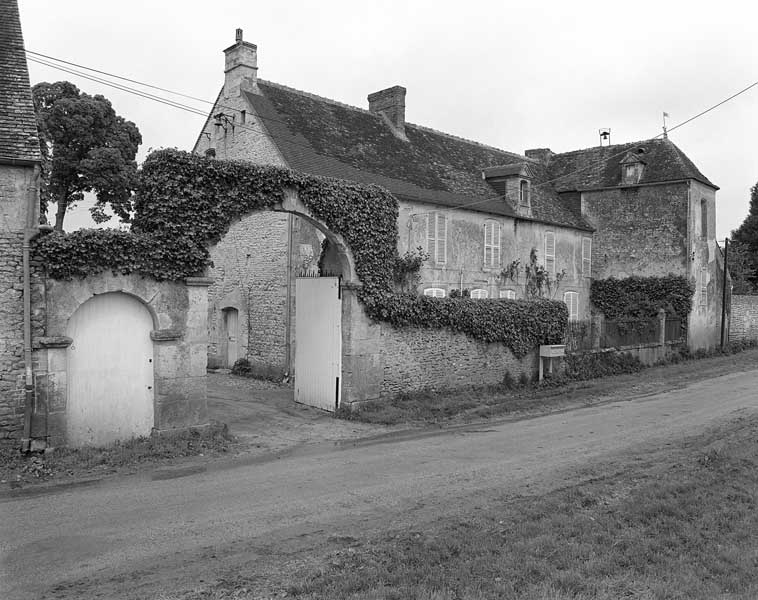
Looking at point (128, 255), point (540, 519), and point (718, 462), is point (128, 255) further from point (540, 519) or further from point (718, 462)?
point (718, 462)

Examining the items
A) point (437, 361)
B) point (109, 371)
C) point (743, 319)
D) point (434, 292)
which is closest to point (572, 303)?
point (434, 292)

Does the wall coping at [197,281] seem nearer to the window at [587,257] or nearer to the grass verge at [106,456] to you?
the grass verge at [106,456]

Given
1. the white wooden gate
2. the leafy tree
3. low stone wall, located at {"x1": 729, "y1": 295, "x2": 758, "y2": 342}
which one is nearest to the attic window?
low stone wall, located at {"x1": 729, "y1": 295, "x2": 758, "y2": 342}

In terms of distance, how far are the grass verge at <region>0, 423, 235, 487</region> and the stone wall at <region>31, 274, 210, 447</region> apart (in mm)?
273

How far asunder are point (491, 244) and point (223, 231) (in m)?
13.0

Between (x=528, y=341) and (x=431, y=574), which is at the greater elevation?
(x=528, y=341)

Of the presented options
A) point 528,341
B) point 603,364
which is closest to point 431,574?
point 528,341

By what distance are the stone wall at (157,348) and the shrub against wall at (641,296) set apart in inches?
761

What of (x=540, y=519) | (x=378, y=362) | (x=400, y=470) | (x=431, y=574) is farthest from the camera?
(x=378, y=362)

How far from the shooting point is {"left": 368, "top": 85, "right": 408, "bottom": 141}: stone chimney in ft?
76.2

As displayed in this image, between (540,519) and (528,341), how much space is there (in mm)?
11476

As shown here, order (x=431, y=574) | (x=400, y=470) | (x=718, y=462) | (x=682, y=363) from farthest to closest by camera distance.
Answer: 1. (x=682, y=363)
2. (x=400, y=470)
3. (x=718, y=462)
4. (x=431, y=574)

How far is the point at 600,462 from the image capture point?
29.8 ft

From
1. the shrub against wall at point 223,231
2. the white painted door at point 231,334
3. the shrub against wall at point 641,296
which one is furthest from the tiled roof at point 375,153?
the white painted door at point 231,334
